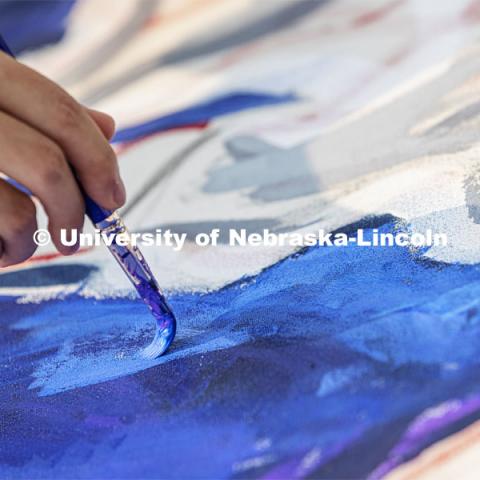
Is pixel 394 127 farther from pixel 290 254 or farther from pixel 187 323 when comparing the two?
pixel 187 323

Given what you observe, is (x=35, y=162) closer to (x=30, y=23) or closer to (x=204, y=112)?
(x=204, y=112)

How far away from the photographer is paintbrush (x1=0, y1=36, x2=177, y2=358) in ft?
1.77

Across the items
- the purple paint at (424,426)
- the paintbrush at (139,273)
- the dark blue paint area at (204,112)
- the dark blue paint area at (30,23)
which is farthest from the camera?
the dark blue paint area at (30,23)

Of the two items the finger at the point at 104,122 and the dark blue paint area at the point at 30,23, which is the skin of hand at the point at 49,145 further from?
the dark blue paint area at the point at 30,23

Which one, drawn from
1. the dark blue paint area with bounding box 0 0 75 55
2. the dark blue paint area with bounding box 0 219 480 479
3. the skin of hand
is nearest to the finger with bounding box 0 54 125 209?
the skin of hand

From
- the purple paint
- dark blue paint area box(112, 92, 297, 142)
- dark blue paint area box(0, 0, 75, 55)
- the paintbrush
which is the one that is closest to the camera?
the purple paint

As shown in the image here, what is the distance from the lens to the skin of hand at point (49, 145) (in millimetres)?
477

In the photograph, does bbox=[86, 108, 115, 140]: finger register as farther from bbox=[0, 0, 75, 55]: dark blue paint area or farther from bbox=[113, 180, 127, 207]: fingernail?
bbox=[0, 0, 75, 55]: dark blue paint area

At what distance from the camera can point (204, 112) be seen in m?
0.93

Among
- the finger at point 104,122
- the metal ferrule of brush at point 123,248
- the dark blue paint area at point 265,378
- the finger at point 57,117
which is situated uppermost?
the finger at point 57,117

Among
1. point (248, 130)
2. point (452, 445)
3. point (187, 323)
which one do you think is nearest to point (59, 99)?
point (187, 323)

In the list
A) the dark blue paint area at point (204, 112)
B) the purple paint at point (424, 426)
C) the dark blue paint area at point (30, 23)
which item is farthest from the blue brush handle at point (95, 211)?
the dark blue paint area at point (30, 23)

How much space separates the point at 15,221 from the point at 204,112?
0.46m

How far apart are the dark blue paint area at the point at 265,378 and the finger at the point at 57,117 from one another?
5.9 inches
